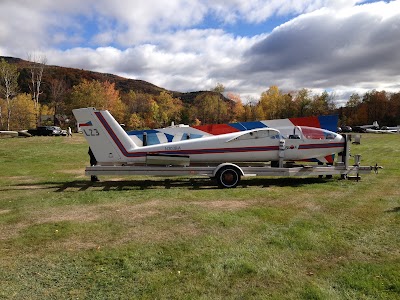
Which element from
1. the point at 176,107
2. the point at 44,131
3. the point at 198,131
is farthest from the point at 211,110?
the point at 198,131

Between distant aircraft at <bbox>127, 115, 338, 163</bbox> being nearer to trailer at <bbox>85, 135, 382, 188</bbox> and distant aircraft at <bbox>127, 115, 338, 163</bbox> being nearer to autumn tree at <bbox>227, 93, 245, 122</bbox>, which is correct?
trailer at <bbox>85, 135, 382, 188</bbox>

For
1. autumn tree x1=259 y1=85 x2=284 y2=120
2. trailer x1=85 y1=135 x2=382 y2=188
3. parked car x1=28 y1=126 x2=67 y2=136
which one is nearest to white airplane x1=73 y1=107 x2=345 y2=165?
trailer x1=85 y1=135 x2=382 y2=188

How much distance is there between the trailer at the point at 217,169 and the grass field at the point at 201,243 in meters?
0.62

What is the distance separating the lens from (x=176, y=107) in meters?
89.4

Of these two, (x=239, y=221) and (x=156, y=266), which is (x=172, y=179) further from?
(x=156, y=266)

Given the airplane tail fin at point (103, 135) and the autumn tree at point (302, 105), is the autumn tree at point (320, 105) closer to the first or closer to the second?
the autumn tree at point (302, 105)

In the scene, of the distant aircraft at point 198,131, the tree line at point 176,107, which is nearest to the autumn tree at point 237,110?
the tree line at point 176,107

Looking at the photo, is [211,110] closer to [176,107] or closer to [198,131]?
[176,107]

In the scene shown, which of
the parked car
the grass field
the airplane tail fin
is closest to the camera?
the grass field

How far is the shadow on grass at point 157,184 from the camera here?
34.4 feet

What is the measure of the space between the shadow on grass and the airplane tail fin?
0.94 meters

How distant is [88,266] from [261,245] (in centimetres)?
278

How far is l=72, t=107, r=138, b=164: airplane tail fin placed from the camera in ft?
35.7

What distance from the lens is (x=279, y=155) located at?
11.0m
